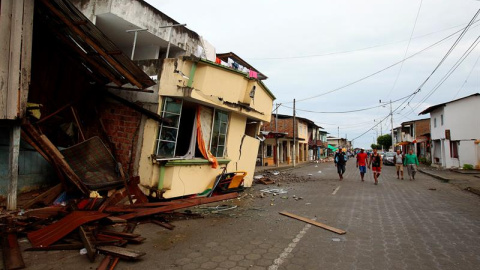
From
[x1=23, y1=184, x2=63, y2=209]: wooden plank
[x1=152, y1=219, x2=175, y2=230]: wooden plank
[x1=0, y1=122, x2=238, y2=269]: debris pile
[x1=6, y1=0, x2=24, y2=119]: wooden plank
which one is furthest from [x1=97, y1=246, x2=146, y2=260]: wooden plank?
[x1=6, y1=0, x2=24, y2=119]: wooden plank

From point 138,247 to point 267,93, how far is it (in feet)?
32.4

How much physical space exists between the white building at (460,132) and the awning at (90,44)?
25.4 m

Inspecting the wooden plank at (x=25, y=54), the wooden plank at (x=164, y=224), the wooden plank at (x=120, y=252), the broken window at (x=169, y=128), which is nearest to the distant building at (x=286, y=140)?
the broken window at (x=169, y=128)

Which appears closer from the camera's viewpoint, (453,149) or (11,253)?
(11,253)

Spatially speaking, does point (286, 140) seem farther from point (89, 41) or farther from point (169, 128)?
point (89, 41)

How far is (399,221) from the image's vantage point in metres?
6.43

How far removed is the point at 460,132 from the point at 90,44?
28.2 metres

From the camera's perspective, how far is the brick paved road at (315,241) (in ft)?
13.1

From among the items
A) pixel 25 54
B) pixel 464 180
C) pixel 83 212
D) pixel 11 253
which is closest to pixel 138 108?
pixel 25 54

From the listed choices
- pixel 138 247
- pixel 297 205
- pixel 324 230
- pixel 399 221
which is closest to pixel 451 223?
pixel 399 221

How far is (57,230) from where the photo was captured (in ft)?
15.5

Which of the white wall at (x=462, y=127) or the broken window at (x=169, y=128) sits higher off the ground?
the white wall at (x=462, y=127)

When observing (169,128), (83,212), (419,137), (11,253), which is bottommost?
(11,253)

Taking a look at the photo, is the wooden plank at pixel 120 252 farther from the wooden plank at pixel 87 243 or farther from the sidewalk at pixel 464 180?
the sidewalk at pixel 464 180
